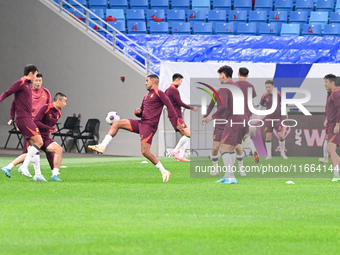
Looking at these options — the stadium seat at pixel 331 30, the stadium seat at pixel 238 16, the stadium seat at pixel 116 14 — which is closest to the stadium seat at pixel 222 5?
the stadium seat at pixel 238 16

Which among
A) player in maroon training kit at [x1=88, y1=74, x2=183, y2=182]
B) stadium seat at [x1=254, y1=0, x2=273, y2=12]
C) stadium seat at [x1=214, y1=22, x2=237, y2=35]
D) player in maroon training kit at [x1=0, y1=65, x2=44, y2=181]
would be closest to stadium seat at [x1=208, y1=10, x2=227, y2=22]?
stadium seat at [x1=214, y1=22, x2=237, y2=35]

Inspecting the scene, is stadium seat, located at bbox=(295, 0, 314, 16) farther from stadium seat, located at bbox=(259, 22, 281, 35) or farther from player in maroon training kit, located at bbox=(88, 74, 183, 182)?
player in maroon training kit, located at bbox=(88, 74, 183, 182)

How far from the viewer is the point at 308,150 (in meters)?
20.1

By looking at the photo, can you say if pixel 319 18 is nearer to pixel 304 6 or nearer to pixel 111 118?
pixel 304 6

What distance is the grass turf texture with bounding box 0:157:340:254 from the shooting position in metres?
5.82

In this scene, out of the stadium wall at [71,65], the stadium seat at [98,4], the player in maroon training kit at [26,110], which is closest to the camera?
the player in maroon training kit at [26,110]

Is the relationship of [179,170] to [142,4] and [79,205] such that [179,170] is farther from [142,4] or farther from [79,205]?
[142,4]

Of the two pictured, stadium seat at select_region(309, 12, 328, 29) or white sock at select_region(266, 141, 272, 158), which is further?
stadium seat at select_region(309, 12, 328, 29)

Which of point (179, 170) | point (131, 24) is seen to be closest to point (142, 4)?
point (131, 24)

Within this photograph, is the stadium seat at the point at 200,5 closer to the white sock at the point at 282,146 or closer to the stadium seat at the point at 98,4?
the stadium seat at the point at 98,4

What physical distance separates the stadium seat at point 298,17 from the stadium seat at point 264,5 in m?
1.18

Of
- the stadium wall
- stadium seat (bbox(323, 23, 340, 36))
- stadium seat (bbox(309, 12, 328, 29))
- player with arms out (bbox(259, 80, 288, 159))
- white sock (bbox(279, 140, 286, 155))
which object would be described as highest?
stadium seat (bbox(309, 12, 328, 29))

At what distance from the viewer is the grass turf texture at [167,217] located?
582 cm

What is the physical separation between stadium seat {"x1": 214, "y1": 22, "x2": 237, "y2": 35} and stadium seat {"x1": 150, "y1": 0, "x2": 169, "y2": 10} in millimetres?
2613
